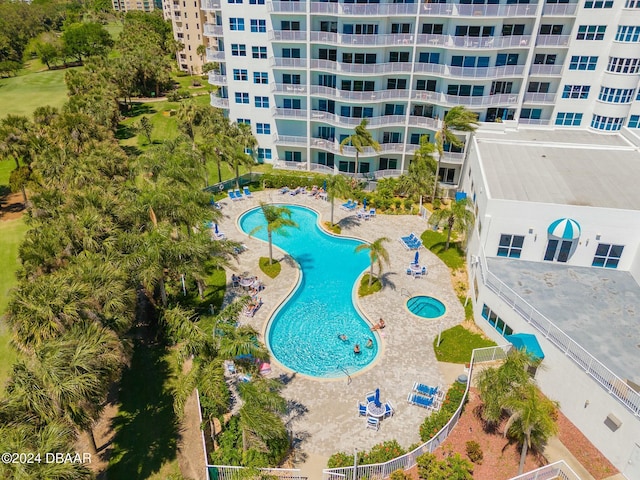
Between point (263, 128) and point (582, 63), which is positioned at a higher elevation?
point (582, 63)

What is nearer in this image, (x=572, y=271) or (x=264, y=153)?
(x=572, y=271)

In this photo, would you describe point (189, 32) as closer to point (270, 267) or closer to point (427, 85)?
point (427, 85)

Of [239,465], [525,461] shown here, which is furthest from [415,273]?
[239,465]

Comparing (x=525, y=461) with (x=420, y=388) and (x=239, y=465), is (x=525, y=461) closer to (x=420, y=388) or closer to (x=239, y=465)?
(x=420, y=388)

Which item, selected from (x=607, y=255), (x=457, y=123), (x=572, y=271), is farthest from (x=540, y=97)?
(x=572, y=271)

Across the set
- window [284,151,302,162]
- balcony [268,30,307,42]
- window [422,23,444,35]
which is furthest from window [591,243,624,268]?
balcony [268,30,307,42]

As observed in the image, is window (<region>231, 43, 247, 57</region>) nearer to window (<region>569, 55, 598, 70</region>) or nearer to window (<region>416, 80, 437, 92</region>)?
window (<region>416, 80, 437, 92</region>)
